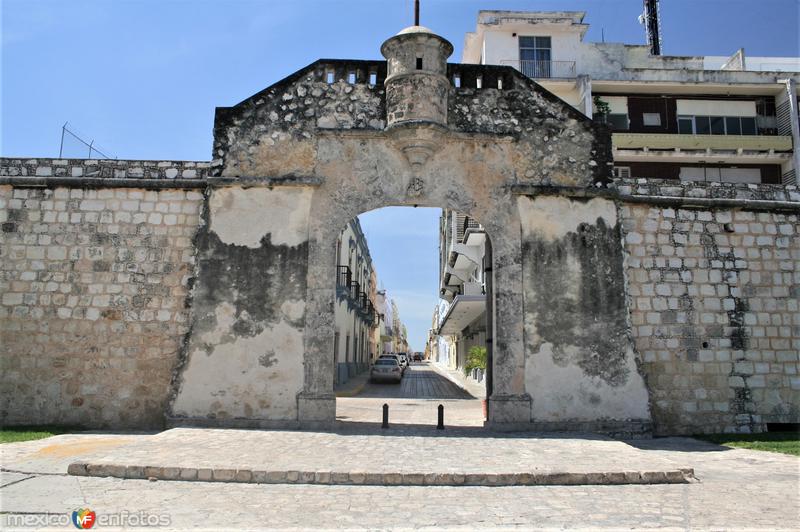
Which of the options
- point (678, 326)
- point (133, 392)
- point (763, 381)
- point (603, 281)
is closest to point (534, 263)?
point (603, 281)

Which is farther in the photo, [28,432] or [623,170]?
[623,170]

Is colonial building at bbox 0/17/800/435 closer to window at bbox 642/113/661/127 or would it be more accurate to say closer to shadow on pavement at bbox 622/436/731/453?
shadow on pavement at bbox 622/436/731/453

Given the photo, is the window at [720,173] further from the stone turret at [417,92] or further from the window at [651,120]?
the stone turret at [417,92]

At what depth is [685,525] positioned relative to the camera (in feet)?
16.3

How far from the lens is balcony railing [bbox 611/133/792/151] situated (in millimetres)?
24484

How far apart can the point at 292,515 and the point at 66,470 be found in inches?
130

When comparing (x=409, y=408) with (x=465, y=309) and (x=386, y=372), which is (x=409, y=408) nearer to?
(x=465, y=309)

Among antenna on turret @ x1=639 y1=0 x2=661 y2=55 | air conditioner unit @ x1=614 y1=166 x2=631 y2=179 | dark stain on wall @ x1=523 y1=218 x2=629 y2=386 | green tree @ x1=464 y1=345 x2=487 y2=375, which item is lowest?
green tree @ x1=464 y1=345 x2=487 y2=375

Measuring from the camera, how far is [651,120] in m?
25.2

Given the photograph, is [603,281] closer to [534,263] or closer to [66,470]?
[534,263]

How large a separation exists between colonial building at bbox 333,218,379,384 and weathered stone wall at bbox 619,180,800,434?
38.6 ft

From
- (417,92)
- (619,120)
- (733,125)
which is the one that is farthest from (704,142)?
(417,92)

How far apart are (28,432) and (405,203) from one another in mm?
7334

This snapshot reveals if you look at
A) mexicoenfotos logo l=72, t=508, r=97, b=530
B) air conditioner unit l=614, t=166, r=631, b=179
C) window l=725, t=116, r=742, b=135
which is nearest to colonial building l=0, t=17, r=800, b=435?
mexicoenfotos logo l=72, t=508, r=97, b=530
